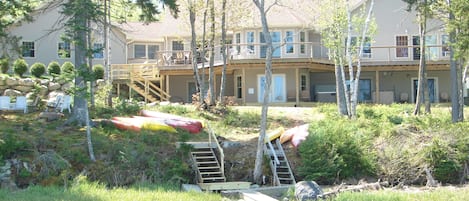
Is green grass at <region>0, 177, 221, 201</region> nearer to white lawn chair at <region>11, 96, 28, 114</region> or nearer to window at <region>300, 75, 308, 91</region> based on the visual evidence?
white lawn chair at <region>11, 96, 28, 114</region>

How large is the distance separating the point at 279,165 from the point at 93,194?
6.02m

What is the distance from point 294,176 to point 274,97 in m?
14.5

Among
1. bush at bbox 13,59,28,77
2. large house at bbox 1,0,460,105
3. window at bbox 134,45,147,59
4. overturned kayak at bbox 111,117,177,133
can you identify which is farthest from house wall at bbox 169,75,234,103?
overturned kayak at bbox 111,117,177,133

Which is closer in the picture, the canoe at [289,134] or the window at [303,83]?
the canoe at [289,134]

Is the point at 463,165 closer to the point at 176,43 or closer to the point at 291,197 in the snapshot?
the point at 291,197

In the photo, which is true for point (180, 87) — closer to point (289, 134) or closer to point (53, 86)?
point (53, 86)

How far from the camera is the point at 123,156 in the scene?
14.2 metres

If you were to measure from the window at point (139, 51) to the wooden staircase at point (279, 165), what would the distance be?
21.1 metres

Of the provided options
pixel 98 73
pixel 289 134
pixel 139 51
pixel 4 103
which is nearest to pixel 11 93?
pixel 4 103

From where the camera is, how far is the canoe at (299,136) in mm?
15941

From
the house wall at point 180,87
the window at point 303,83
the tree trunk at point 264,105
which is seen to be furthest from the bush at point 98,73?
the window at point 303,83

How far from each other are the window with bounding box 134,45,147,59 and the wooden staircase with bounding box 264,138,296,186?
830 inches

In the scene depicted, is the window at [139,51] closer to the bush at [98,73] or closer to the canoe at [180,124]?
the bush at [98,73]

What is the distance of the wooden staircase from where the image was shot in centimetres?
1435
